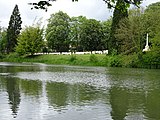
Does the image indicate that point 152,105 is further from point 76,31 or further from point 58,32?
point 76,31

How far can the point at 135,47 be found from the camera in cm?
5950

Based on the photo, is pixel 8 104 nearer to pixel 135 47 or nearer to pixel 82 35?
pixel 135 47

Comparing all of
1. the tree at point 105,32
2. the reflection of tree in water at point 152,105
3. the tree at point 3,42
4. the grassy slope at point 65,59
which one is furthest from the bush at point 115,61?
the tree at point 3,42

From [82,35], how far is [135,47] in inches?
1174

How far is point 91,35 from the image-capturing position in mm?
87250

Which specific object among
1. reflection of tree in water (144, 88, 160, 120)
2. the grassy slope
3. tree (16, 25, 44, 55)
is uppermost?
tree (16, 25, 44, 55)

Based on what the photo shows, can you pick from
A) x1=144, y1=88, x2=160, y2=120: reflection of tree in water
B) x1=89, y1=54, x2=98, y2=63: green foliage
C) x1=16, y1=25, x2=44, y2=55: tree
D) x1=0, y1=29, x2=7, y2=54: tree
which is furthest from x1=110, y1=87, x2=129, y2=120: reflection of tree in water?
x1=0, y1=29, x2=7, y2=54: tree

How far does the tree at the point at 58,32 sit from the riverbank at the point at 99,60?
21.8 feet

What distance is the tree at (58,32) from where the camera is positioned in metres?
89.1

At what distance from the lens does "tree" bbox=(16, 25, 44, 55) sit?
8344 cm

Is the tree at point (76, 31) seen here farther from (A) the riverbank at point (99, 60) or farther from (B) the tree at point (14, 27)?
(B) the tree at point (14, 27)

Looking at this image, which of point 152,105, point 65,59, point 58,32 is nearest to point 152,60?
point 65,59

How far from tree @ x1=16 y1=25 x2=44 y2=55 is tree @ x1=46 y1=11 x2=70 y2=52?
12.6 feet

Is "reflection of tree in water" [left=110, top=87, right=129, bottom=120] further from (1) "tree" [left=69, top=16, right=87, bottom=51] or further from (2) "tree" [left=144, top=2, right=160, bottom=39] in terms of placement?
(1) "tree" [left=69, top=16, right=87, bottom=51]
